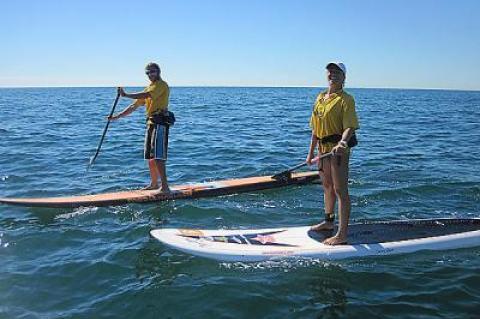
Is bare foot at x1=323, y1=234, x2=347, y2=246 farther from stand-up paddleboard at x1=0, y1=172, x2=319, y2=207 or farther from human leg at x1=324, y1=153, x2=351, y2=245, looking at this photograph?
stand-up paddleboard at x1=0, y1=172, x2=319, y2=207

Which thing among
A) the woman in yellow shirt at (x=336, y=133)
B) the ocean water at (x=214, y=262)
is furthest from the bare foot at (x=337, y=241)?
the ocean water at (x=214, y=262)

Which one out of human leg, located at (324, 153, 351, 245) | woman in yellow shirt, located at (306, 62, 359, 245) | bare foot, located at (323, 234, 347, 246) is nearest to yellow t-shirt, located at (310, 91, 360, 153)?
woman in yellow shirt, located at (306, 62, 359, 245)

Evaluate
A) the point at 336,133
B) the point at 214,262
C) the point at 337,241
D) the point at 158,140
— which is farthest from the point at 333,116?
the point at 158,140

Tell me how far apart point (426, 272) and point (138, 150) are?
11966mm

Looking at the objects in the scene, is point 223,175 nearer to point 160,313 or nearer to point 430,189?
point 430,189

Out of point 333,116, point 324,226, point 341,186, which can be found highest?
point 333,116

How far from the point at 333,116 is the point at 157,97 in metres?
3.89

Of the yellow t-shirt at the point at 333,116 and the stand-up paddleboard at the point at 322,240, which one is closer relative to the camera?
the yellow t-shirt at the point at 333,116

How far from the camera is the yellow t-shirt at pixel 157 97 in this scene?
9.07 m

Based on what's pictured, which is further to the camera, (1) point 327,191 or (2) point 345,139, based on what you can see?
(1) point 327,191

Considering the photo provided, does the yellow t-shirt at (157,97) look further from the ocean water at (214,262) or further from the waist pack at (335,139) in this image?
the waist pack at (335,139)

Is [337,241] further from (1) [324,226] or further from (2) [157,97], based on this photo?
(2) [157,97]

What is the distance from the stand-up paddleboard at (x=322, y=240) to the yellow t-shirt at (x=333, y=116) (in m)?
Result: 1.36

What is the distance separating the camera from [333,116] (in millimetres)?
6391
